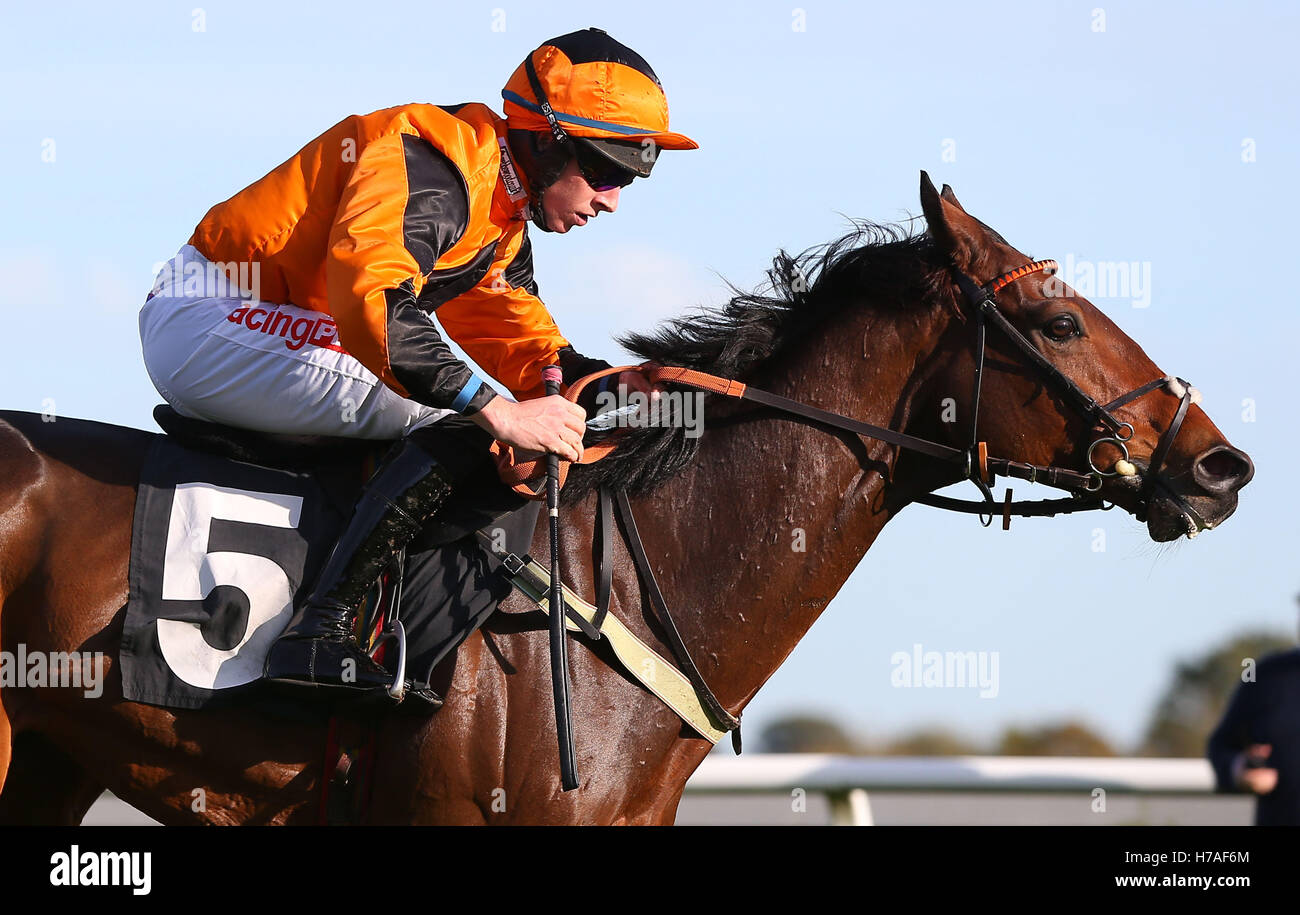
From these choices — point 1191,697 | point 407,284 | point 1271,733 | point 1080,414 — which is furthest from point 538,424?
point 1191,697

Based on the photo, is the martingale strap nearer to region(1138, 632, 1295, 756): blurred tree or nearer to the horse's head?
the horse's head

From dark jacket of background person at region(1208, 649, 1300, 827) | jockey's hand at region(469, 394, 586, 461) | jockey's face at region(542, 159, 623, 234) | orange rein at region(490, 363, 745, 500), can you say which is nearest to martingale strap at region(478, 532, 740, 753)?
orange rein at region(490, 363, 745, 500)

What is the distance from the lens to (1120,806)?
Answer: 17.9 ft

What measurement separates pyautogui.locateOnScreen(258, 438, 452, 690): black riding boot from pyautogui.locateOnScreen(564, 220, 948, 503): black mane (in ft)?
1.50

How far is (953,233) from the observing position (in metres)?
3.81

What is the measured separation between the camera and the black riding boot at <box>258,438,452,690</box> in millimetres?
3332

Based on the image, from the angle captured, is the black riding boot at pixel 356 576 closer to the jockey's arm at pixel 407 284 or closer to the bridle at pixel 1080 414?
the jockey's arm at pixel 407 284

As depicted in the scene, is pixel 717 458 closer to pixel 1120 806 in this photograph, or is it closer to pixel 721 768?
pixel 721 768

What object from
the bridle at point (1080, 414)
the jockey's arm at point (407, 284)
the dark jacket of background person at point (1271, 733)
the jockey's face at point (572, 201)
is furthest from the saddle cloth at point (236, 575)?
the dark jacket of background person at point (1271, 733)

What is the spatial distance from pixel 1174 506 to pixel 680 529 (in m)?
1.30

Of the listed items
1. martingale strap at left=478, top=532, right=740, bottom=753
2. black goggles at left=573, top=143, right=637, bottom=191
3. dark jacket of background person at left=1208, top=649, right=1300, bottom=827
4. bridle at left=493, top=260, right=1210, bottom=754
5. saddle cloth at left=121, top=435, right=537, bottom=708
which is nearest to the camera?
saddle cloth at left=121, top=435, right=537, bottom=708

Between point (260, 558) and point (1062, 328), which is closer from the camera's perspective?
point (260, 558)

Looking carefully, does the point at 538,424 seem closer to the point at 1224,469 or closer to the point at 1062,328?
the point at 1062,328
